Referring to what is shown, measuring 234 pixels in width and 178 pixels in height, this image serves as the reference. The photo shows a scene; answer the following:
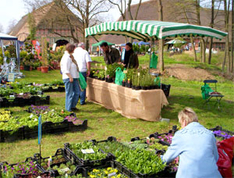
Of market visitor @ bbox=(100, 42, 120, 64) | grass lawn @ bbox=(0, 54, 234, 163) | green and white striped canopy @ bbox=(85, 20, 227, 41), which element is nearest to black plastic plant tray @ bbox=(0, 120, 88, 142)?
grass lawn @ bbox=(0, 54, 234, 163)

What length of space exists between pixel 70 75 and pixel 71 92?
0.51 meters

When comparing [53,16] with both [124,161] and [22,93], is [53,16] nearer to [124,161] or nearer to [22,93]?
[22,93]

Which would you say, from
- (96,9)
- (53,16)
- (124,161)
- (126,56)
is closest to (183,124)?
→ (124,161)

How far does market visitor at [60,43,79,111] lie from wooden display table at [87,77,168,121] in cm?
105

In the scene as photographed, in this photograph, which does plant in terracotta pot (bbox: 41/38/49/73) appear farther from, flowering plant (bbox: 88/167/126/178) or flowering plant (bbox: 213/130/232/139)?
flowering plant (bbox: 88/167/126/178)

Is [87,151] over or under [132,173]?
over

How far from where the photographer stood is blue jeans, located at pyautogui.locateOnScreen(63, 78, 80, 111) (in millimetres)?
7008

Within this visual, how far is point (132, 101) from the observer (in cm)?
662

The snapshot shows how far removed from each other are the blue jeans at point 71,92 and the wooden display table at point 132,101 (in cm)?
103

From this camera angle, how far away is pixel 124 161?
11.8 ft

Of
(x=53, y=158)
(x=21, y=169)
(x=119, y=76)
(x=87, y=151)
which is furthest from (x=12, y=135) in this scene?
(x=119, y=76)

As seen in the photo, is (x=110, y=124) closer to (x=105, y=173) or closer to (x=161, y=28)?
(x=161, y=28)

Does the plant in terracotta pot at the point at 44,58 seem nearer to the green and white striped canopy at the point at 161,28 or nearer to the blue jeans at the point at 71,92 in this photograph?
the green and white striped canopy at the point at 161,28

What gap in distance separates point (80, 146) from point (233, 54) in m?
17.9
